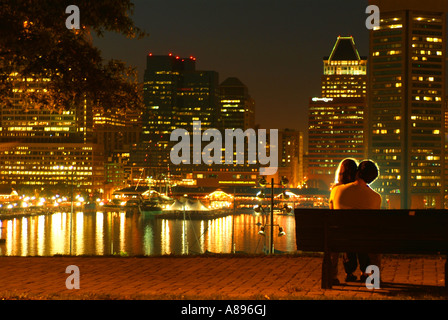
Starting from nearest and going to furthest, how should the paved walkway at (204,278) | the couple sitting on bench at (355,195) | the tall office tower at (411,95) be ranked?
1. the paved walkway at (204,278)
2. the couple sitting on bench at (355,195)
3. the tall office tower at (411,95)

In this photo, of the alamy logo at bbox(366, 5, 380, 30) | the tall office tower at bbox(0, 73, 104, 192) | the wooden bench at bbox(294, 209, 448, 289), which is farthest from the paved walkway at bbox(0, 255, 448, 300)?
the tall office tower at bbox(0, 73, 104, 192)

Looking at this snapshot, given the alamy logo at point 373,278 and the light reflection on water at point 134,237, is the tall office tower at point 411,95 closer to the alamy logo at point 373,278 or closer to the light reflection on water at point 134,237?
the light reflection on water at point 134,237

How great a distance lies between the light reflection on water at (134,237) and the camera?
5794 cm

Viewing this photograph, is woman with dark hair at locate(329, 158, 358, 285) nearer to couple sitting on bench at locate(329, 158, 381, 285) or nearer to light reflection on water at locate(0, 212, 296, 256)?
couple sitting on bench at locate(329, 158, 381, 285)

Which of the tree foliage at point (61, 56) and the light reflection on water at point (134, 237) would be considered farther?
the light reflection on water at point (134, 237)

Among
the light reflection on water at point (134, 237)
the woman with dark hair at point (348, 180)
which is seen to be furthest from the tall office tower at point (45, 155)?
the woman with dark hair at point (348, 180)

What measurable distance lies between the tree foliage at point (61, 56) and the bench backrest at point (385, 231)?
3678 millimetres

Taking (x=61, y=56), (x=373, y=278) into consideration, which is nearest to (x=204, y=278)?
(x=373, y=278)

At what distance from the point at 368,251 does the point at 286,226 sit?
256 feet

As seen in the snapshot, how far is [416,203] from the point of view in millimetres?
138500

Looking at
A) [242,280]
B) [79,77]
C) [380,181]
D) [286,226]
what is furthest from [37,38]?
[380,181]

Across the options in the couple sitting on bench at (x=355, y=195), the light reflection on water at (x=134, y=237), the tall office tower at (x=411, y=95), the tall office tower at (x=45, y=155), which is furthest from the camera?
the tall office tower at (x=45, y=155)

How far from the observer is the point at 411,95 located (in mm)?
143375
